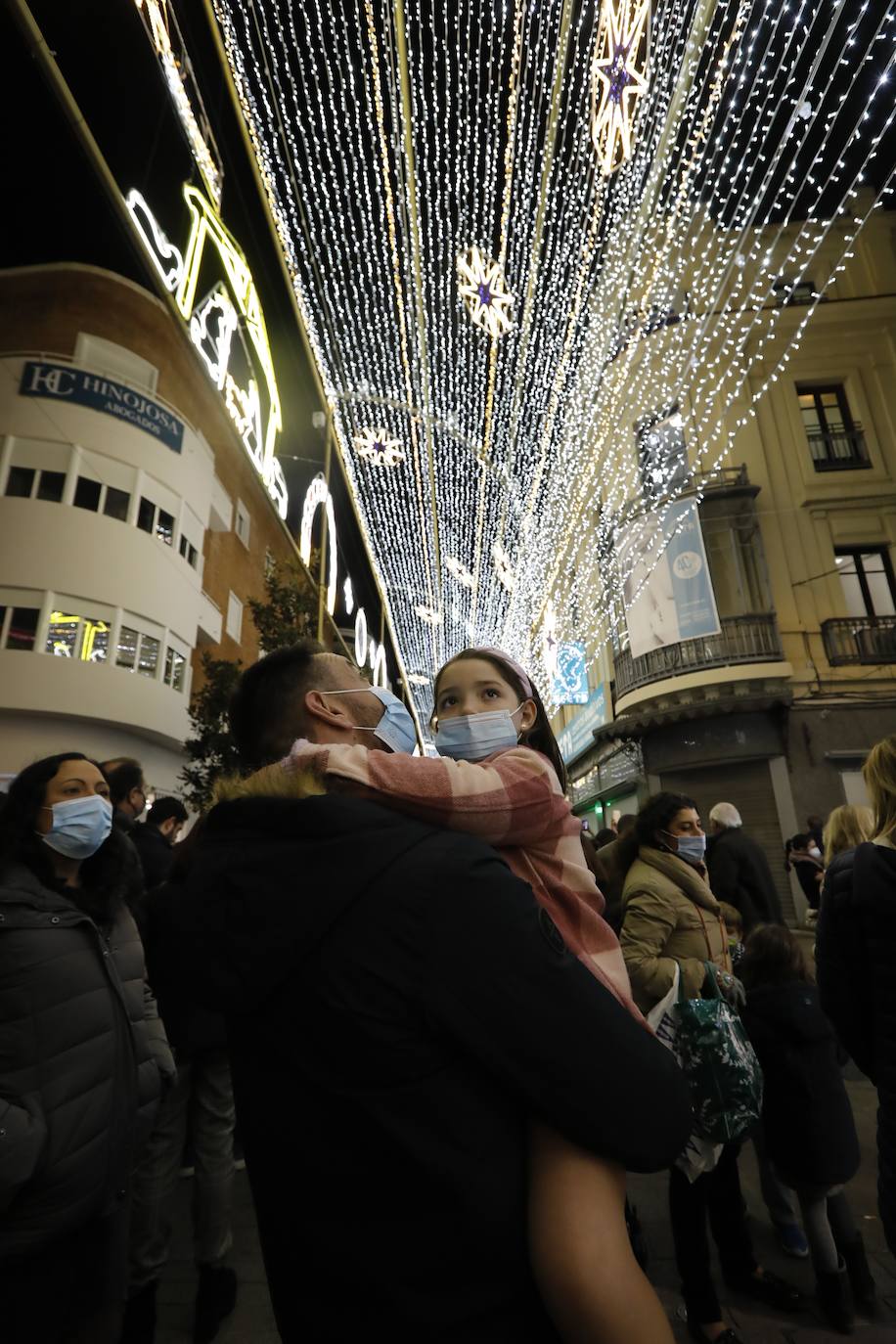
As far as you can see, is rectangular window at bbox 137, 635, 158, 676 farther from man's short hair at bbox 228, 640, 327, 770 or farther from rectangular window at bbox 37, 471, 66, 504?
man's short hair at bbox 228, 640, 327, 770

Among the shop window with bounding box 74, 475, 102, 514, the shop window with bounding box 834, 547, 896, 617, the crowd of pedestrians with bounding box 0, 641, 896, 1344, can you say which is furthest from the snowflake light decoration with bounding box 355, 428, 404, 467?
the crowd of pedestrians with bounding box 0, 641, 896, 1344

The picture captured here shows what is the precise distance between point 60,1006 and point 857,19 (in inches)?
349

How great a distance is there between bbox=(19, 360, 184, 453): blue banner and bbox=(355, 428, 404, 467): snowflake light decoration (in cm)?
686

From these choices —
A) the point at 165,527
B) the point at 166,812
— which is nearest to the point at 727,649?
the point at 165,527

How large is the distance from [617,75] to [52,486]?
9.00 m

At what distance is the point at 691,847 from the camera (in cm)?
348

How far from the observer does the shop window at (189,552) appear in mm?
12219

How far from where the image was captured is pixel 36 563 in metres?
9.43

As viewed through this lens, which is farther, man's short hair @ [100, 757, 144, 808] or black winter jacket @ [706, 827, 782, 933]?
black winter jacket @ [706, 827, 782, 933]

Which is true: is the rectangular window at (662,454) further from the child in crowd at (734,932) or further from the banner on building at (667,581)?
the child in crowd at (734,932)

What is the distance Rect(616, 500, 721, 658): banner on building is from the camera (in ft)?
52.2

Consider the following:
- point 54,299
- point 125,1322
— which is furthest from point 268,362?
point 125,1322

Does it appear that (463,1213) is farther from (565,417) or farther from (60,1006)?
(565,417)

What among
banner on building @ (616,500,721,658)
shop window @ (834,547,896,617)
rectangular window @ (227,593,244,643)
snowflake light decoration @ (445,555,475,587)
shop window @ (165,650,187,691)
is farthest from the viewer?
snowflake light decoration @ (445,555,475,587)
